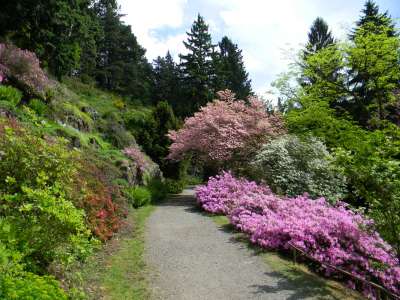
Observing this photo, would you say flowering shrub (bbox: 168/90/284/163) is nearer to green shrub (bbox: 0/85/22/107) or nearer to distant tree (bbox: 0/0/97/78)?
distant tree (bbox: 0/0/97/78)

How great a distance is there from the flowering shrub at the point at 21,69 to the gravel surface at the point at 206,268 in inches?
283

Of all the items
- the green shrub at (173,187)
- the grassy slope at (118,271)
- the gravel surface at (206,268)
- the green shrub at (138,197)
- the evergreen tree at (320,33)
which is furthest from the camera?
the evergreen tree at (320,33)

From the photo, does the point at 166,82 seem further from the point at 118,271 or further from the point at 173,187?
the point at 118,271

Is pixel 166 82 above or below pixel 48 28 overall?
above

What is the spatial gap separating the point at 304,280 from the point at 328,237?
1.96 metres

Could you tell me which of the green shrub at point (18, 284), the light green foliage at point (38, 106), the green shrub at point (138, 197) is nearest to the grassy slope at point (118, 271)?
the green shrub at point (18, 284)

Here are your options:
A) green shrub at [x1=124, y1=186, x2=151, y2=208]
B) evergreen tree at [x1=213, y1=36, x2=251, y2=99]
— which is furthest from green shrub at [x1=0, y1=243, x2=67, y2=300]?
evergreen tree at [x1=213, y1=36, x2=251, y2=99]

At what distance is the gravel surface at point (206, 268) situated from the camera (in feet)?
21.2

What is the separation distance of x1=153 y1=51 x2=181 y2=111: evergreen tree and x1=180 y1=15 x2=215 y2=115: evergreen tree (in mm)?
3410

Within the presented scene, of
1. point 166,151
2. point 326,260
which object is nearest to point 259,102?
point 166,151

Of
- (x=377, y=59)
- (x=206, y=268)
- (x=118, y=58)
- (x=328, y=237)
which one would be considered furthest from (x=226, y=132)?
(x=118, y=58)

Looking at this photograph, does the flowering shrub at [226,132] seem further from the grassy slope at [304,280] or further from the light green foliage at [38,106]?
the grassy slope at [304,280]

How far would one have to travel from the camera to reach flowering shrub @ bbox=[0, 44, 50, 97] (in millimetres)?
13742

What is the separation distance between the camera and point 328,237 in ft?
29.2
